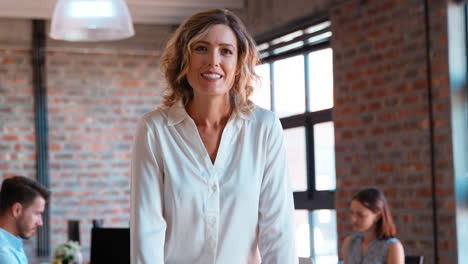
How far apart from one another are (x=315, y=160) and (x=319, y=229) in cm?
58

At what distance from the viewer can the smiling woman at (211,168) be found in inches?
68.3

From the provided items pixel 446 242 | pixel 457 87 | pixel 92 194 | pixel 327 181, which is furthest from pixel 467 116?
pixel 92 194

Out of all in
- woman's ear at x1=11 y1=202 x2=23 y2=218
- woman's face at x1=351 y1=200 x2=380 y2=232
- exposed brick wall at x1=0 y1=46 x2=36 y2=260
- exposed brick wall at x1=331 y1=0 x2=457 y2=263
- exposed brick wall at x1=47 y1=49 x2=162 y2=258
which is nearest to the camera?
woman's ear at x1=11 y1=202 x2=23 y2=218

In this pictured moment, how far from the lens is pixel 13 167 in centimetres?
785

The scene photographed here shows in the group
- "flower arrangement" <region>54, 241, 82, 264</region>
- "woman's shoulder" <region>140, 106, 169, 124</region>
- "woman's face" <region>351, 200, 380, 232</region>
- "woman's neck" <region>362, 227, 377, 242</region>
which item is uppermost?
"woman's shoulder" <region>140, 106, 169, 124</region>

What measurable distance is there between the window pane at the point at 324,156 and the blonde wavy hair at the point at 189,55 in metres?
4.18

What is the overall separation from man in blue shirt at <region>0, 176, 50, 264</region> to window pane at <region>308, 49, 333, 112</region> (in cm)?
269

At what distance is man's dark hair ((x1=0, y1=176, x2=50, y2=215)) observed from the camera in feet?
13.2

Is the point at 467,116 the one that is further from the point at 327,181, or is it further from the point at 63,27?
the point at 63,27

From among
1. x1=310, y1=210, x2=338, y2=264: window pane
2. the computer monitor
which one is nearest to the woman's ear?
Answer: the computer monitor

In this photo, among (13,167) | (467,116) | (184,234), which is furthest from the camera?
(13,167)

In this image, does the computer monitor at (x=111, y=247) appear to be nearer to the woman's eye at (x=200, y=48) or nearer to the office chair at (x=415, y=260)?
the office chair at (x=415, y=260)

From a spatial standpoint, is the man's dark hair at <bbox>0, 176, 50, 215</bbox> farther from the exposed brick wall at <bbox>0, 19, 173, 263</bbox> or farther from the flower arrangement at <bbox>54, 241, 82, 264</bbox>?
the exposed brick wall at <bbox>0, 19, 173, 263</bbox>

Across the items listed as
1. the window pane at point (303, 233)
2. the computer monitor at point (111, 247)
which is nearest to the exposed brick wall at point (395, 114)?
the window pane at point (303, 233)
